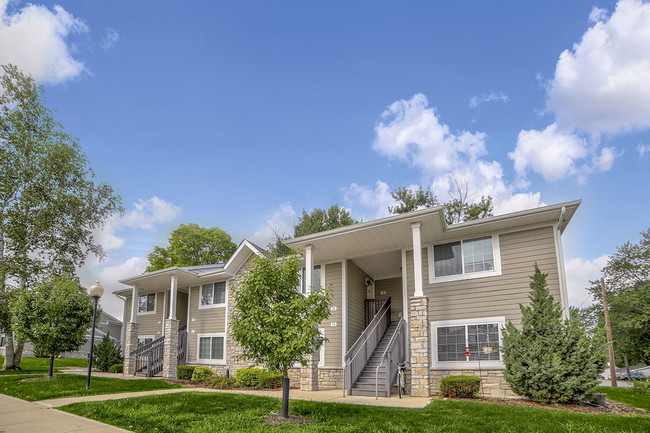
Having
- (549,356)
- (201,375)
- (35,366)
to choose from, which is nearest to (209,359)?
(201,375)

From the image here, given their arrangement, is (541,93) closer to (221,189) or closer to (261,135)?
(261,135)

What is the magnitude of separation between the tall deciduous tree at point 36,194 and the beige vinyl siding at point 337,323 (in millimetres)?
14149

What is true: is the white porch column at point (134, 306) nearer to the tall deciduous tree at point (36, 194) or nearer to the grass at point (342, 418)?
the tall deciduous tree at point (36, 194)

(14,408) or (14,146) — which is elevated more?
(14,146)

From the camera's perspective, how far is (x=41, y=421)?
6.63 m

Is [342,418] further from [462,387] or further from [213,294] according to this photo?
[213,294]

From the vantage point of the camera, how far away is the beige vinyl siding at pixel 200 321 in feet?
60.8

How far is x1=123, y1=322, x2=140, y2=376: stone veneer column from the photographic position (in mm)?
18688

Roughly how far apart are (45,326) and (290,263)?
10.5 metres

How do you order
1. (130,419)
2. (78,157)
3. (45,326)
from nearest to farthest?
(130,419)
(45,326)
(78,157)

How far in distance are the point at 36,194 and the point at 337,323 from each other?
620 inches

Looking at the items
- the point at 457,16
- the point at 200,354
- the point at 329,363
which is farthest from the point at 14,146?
the point at 457,16

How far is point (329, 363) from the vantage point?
13.7 m

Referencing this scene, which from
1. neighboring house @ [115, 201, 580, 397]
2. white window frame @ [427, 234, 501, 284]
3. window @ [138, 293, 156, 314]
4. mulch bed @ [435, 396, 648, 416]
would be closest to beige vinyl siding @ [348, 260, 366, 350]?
neighboring house @ [115, 201, 580, 397]
